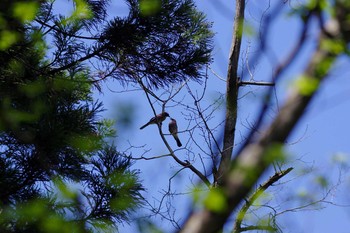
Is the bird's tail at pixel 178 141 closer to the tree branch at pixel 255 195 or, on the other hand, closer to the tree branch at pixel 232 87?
the tree branch at pixel 232 87

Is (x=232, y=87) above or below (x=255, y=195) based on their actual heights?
above

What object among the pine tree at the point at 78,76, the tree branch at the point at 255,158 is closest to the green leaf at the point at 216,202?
the tree branch at the point at 255,158

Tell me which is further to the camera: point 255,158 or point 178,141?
point 178,141

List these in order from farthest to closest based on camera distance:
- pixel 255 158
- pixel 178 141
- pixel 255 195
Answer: pixel 178 141
pixel 255 195
pixel 255 158

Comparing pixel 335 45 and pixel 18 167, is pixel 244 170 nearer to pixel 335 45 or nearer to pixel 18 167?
pixel 335 45

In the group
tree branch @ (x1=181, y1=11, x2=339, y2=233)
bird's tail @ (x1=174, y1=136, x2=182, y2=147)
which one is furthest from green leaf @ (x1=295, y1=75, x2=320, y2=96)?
bird's tail @ (x1=174, y1=136, x2=182, y2=147)

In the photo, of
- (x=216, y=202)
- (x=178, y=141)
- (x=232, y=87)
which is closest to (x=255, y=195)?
(x=232, y=87)

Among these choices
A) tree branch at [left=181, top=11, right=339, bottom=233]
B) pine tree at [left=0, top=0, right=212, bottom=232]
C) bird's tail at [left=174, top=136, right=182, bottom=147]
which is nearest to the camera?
tree branch at [left=181, top=11, right=339, bottom=233]

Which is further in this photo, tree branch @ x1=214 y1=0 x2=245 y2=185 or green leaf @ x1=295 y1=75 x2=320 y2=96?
tree branch @ x1=214 y1=0 x2=245 y2=185

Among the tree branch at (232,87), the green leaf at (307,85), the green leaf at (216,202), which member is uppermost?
the tree branch at (232,87)

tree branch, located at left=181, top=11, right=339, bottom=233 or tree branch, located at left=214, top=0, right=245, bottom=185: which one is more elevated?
tree branch, located at left=214, top=0, right=245, bottom=185

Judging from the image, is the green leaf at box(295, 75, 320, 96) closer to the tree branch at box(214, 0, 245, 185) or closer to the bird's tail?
the tree branch at box(214, 0, 245, 185)

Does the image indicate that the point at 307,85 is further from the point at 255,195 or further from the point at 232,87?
the point at 232,87

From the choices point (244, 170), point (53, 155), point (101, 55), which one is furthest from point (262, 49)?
point (101, 55)
